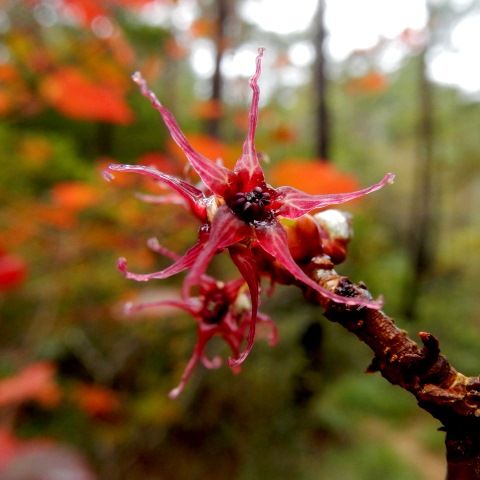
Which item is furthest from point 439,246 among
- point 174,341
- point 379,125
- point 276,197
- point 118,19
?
point 276,197

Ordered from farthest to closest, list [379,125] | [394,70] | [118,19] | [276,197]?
1. [379,125]
2. [394,70]
3. [118,19]
4. [276,197]

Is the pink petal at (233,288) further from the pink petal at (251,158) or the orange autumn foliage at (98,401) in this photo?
the orange autumn foliage at (98,401)

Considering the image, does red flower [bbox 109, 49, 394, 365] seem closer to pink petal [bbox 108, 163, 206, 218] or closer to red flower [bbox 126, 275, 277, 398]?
pink petal [bbox 108, 163, 206, 218]

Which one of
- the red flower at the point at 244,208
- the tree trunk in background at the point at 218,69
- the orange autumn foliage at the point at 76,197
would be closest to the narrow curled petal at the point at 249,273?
the red flower at the point at 244,208

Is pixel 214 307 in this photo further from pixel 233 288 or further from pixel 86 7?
pixel 86 7

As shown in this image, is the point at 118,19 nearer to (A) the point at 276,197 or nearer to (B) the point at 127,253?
(B) the point at 127,253

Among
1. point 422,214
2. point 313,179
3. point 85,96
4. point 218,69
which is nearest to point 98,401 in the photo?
point 313,179

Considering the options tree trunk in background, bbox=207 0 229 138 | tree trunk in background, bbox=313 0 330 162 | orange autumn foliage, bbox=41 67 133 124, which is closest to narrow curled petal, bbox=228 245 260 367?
orange autumn foliage, bbox=41 67 133 124
